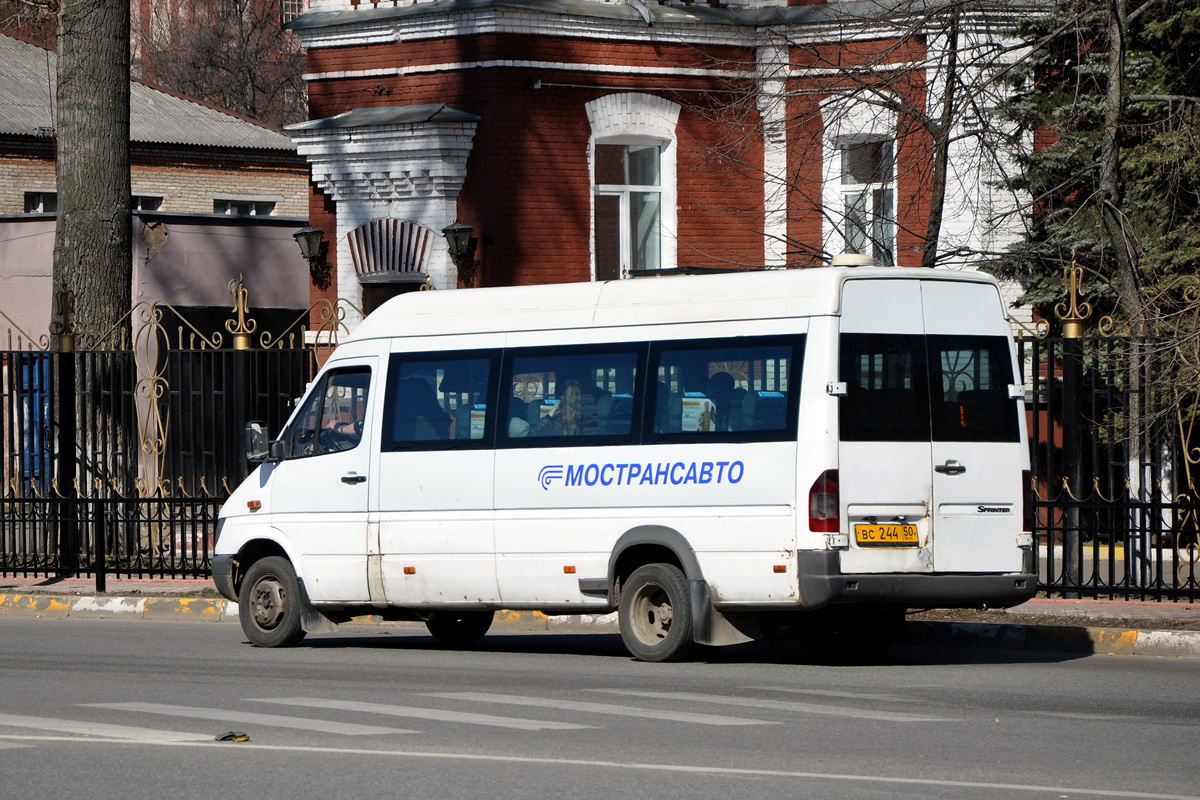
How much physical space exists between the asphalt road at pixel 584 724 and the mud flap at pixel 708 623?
0.21m

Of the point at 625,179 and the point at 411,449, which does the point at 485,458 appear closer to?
the point at 411,449

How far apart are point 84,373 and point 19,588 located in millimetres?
2672

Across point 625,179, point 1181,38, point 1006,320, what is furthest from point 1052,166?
point 1006,320

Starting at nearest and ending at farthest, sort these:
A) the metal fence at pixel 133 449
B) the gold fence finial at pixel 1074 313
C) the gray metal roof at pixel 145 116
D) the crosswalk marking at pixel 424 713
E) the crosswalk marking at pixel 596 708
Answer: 1. the crosswalk marking at pixel 424 713
2. the crosswalk marking at pixel 596 708
3. the gold fence finial at pixel 1074 313
4. the metal fence at pixel 133 449
5. the gray metal roof at pixel 145 116

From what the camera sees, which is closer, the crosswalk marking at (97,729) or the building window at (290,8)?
the crosswalk marking at (97,729)

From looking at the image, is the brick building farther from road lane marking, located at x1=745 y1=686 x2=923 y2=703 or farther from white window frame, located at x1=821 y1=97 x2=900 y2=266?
road lane marking, located at x1=745 y1=686 x2=923 y2=703

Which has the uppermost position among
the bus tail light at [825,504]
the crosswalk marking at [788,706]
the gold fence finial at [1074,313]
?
the gold fence finial at [1074,313]

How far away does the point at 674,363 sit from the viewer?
12.7 metres

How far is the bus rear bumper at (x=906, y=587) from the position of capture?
1182 cm

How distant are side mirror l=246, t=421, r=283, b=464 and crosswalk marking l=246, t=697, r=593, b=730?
392 centimetres

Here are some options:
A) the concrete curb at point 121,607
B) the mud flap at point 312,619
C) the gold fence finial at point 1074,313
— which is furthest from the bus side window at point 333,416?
the gold fence finial at point 1074,313

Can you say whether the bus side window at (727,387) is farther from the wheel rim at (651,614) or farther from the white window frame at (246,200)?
the white window frame at (246,200)

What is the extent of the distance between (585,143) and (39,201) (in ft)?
68.4

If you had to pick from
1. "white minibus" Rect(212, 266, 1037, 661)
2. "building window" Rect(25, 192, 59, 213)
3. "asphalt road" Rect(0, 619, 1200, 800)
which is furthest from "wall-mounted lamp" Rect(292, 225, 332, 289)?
"building window" Rect(25, 192, 59, 213)
